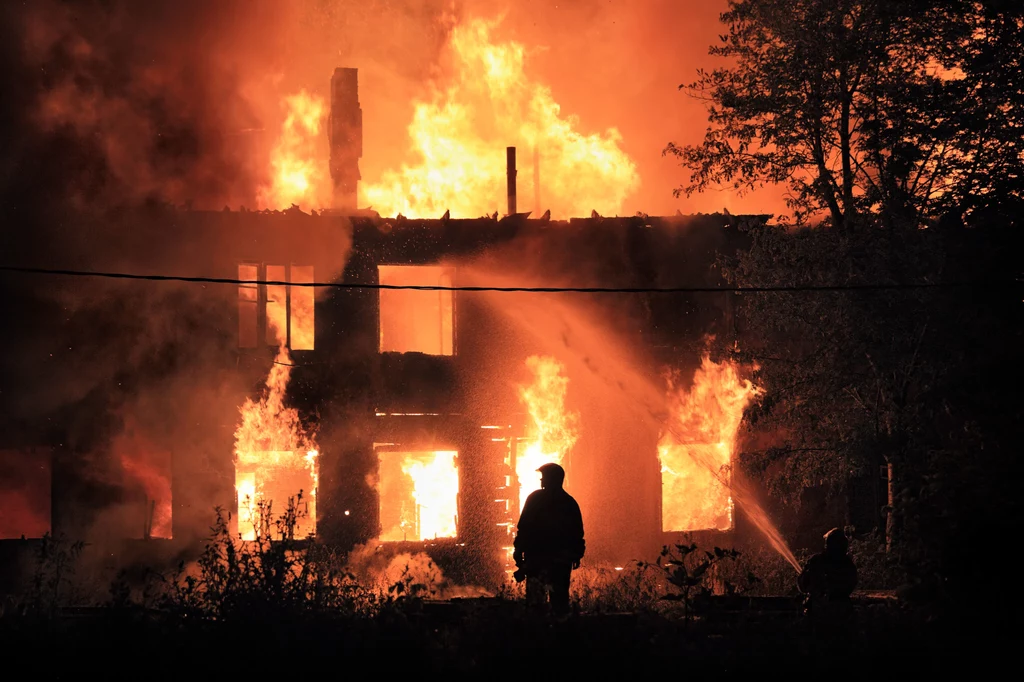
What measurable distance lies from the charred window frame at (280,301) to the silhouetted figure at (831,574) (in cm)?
1153

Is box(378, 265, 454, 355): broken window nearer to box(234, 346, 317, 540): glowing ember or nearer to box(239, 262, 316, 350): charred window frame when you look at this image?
box(239, 262, 316, 350): charred window frame

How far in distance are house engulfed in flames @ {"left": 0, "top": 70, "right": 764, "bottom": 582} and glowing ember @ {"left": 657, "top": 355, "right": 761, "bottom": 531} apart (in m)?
0.04

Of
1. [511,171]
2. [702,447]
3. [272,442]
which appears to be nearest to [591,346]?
[702,447]

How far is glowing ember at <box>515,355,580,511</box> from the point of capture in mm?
23641

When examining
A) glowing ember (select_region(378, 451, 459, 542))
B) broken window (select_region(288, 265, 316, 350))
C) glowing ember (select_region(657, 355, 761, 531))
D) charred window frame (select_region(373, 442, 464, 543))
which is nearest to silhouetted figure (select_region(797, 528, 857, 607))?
glowing ember (select_region(657, 355, 761, 531))

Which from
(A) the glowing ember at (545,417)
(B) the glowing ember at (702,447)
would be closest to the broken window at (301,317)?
(A) the glowing ember at (545,417)

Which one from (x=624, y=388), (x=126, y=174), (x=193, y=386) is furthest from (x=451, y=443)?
(x=126, y=174)

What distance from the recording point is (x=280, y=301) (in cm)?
2561

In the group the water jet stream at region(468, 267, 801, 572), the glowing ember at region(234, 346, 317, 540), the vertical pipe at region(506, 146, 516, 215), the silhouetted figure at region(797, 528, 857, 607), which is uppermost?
the vertical pipe at region(506, 146, 516, 215)

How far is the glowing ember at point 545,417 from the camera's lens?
23.6 metres

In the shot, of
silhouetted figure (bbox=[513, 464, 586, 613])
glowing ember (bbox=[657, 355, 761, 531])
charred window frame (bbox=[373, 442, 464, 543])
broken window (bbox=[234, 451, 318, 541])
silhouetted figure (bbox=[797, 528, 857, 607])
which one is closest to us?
silhouetted figure (bbox=[513, 464, 586, 613])

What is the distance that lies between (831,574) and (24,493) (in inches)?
725

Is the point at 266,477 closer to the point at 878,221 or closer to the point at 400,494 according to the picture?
the point at 400,494

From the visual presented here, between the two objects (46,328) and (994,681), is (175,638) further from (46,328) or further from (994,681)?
(46,328)
